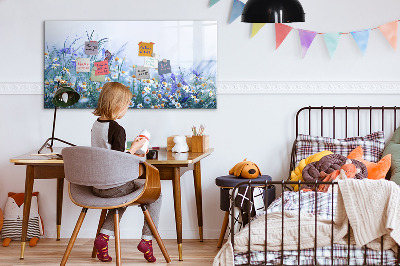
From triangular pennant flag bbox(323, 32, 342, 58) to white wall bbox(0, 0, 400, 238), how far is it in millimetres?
44

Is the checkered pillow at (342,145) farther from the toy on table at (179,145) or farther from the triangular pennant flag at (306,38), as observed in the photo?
the toy on table at (179,145)

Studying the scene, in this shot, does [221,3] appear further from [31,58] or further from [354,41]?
[31,58]

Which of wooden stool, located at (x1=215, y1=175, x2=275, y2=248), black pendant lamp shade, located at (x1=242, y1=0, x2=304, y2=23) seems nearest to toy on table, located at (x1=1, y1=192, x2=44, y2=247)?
wooden stool, located at (x1=215, y1=175, x2=275, y2=248)

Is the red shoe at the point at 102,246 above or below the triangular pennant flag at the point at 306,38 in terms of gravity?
→ below

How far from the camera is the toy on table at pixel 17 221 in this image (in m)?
4.30

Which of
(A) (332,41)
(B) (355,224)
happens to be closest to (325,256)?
(B) (355,224)

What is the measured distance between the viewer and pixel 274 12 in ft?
10.2

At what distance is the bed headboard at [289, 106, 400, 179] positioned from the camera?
173 inches

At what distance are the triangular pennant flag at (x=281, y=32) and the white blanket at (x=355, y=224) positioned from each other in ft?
5.52

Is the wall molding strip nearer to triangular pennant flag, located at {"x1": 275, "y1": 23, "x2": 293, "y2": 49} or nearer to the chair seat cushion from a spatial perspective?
triangular pennant flag, located at {"x1": 275, "y1": 23, "x2": 293, "y2": 49}

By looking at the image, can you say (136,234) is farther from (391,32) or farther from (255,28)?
(391,32)

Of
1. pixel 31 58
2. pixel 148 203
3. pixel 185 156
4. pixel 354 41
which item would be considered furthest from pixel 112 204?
pixel 354 41

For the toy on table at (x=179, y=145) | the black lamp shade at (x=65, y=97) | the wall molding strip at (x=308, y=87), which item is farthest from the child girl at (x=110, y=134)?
the wall molding strip at (x=308, y=87)

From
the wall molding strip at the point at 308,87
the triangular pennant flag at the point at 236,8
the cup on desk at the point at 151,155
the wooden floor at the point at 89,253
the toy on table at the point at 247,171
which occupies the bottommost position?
the wooden floor at the point at 89,253
